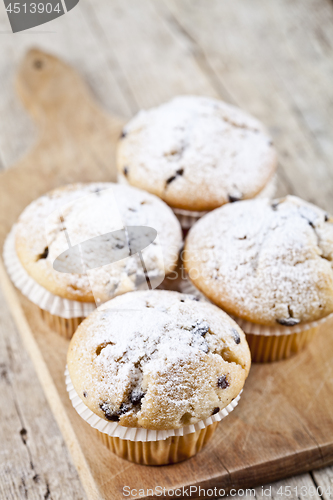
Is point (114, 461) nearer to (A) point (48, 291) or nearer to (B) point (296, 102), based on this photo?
(A) point (48, 291)

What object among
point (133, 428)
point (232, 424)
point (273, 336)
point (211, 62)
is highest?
point (211, 62)

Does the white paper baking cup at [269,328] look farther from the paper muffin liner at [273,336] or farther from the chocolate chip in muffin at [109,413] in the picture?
the chocolate chip in muffin at [109,413]

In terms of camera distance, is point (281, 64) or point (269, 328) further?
point (281, 64)

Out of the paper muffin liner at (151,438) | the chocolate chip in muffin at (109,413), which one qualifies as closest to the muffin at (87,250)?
the paper muffin liner at (151,438)

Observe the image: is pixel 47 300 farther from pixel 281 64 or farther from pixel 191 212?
pixel 281 64

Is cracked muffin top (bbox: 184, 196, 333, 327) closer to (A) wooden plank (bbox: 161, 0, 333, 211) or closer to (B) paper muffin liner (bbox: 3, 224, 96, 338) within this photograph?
(B) paper muffin liner (bbox: 3, 224, 96, 338)

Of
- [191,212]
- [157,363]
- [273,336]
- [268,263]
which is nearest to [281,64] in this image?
[191,212]
